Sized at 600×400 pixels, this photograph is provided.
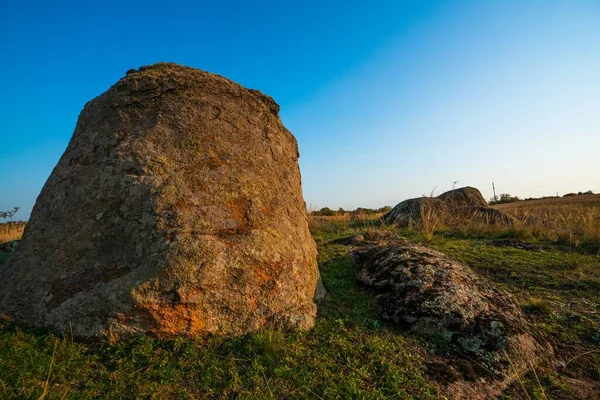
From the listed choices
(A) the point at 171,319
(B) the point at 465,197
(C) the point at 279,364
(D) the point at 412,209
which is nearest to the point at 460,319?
(C) the point at 279,364

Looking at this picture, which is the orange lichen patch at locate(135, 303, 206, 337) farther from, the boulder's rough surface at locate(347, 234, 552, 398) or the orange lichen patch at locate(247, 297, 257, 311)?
the boulder's rough surface at locate(347, 234, 552, 398)

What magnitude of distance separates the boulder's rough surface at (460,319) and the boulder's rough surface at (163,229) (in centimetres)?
99

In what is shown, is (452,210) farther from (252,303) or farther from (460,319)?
(252,303)

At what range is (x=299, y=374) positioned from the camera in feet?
8.25

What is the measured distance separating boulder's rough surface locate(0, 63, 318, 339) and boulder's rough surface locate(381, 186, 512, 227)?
805 centimetres

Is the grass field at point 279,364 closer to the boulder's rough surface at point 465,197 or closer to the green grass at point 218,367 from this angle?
the green grass at point 218,367

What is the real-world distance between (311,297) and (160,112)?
263 centimetres

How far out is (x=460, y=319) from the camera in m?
3.28

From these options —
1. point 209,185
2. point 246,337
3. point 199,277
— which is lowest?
point 246,337

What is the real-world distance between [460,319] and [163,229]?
301cm

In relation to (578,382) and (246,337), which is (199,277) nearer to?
(246,337)

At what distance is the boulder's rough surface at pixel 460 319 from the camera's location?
9.23ft

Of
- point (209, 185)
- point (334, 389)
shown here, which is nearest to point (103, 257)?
point (209, 185)

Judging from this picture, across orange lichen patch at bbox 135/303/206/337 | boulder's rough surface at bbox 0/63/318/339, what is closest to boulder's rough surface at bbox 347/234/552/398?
boulder's rough surface at bbox 0/63/318/339
